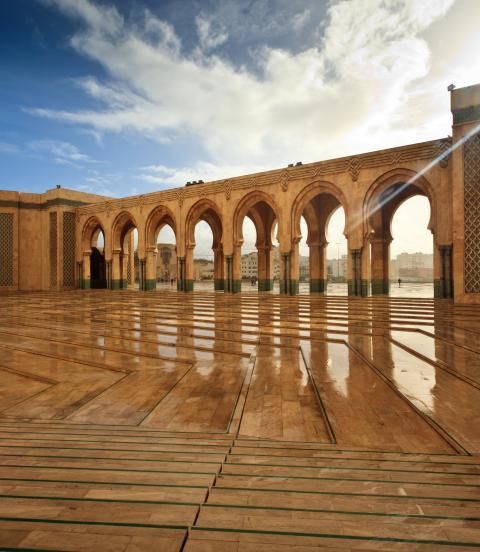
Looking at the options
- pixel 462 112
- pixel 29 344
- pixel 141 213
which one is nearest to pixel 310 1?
pixel 462 112

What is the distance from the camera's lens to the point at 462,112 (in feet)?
36.5

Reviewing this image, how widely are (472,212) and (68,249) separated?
21569 mm

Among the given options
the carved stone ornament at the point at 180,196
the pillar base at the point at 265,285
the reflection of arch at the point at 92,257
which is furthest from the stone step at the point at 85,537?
the reflection of arch at the point at 92,257

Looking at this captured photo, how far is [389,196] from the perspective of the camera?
1588 cm

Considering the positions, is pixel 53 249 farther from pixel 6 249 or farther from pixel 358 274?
pixel 358 274

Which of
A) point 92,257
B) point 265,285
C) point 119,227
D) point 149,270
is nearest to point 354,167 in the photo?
point 265,285

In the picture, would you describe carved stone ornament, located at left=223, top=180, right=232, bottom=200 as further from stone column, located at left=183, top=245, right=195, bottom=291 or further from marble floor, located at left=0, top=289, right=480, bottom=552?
marble floor, located at left=0, top=289, right=480, bottom=552

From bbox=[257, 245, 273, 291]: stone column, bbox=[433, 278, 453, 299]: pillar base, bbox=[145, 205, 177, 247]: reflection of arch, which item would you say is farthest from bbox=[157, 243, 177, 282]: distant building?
bbox=[433, 278, 453, 299]: pillar base

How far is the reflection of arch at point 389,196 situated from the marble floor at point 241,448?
9.41m

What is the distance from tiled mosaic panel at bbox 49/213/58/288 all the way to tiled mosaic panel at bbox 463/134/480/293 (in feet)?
72.0

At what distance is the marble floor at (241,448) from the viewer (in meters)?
1.12

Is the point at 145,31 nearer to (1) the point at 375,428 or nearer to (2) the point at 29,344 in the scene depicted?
(2) the point at 29,344

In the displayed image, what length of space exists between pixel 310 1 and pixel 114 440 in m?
11.2

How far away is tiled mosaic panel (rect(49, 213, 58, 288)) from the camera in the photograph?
22.9 metres
